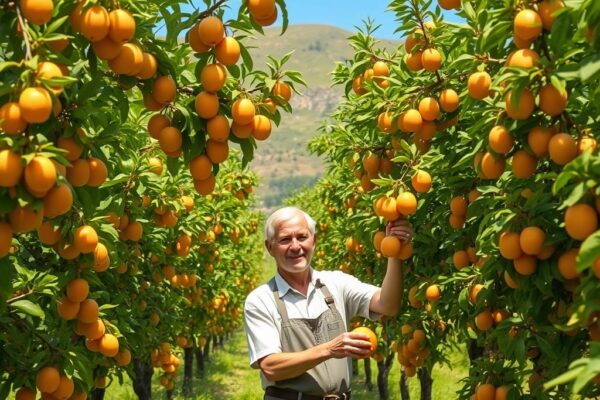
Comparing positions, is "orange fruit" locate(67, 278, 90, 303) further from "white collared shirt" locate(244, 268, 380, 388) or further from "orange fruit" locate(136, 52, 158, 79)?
"orange fruit" locate(136, 52, 158, 79)

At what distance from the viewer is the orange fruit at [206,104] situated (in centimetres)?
247

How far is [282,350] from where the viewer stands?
349cm

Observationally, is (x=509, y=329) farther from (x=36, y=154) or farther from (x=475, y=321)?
(x=36, y=154)

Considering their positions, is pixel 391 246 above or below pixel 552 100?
below

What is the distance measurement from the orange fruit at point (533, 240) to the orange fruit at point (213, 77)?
1262 mm

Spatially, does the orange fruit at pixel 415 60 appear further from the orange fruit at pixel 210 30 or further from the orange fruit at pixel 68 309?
the orange fruit at pixel 68 309

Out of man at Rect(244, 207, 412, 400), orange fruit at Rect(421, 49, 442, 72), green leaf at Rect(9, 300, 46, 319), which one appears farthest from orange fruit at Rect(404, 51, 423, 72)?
green leaf at Rect(9, 300, 46, 319)

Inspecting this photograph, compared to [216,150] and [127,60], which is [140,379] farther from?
[127,60]

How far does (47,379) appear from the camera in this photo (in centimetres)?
303

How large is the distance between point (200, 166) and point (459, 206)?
183 cm

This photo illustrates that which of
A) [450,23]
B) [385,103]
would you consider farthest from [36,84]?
[385,103]

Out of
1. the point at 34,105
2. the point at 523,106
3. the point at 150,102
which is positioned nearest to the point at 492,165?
the point at 523,106

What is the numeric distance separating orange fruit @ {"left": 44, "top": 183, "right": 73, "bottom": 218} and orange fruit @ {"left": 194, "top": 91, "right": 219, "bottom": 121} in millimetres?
718

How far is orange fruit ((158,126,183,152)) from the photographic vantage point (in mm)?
2494
